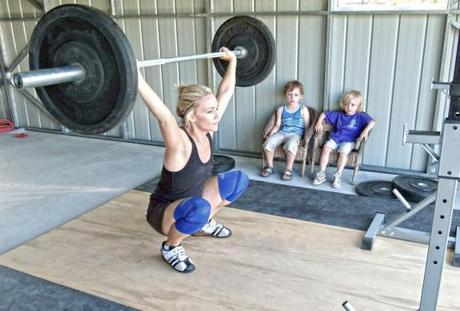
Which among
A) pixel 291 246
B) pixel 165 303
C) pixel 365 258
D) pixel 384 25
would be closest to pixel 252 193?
pixel 291 246

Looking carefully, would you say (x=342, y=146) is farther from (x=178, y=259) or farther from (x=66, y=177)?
(x=66, y=177)

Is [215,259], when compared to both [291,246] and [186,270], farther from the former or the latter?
[291,246]

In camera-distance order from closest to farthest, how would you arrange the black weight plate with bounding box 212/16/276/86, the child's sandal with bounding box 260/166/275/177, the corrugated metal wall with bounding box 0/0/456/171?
the black weight plate with bounding box 212/16/276/86, the corrugated metal wall with bounding box 0/0/456/171, the child's sandal with bounding box 260/166/275/177

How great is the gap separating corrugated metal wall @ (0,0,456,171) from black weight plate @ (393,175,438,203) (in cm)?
38

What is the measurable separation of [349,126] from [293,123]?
1.50 feet

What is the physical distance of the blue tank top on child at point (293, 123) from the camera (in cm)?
362

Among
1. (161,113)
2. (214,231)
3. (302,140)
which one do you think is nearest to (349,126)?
(302,140)

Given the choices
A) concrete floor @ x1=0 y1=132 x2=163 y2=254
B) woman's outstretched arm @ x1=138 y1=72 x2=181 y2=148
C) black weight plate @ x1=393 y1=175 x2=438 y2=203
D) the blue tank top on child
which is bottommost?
concrete floor @ x1=0 y1=132 x2=163 y2=254

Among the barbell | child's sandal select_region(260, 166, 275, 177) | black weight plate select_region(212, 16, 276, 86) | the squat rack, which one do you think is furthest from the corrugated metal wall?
the barbell

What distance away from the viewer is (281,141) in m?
3.61

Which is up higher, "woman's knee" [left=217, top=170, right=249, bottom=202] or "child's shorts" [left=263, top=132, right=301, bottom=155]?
"woman's knee" [left=217, top=170, right=249, bottom=202]

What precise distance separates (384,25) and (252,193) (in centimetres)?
164

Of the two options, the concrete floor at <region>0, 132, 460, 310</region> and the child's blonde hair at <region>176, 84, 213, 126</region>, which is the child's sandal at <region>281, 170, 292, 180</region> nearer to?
the concrete floor at <region>0, 132, 460, 310</region>

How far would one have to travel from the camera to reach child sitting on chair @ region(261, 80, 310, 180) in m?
3.57
